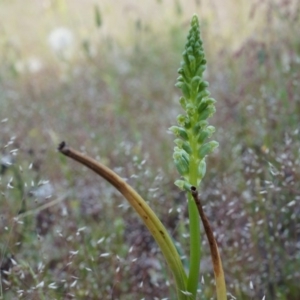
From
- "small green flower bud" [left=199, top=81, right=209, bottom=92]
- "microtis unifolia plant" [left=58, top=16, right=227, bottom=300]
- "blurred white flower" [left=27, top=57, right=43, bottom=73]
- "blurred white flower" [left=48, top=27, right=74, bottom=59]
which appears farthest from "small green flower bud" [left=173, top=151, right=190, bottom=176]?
"blurred white flower" [left=27, top=57, right=43, bottom=73]

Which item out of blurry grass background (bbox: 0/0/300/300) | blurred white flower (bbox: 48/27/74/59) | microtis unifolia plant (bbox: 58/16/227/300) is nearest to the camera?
microtis unifolia plant (bbox: 58/16/227/300)

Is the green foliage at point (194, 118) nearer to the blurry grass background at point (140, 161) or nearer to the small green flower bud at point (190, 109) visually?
the small green flower bud at point (190, 109)

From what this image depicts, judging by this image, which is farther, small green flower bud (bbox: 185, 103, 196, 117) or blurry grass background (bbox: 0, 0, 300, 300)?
blurry grass background (bbox: 0, 0, 300, 300)

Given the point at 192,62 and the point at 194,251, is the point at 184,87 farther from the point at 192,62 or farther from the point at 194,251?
the point at 194,251

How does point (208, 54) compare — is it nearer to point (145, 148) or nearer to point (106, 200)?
point (145, 148)

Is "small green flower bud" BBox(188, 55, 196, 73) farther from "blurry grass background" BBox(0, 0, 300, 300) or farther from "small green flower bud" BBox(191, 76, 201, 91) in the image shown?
"blurry grass background" BBox(0, 0, 300, 300)

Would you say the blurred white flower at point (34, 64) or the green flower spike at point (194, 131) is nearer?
the green flower spike at point (194, 131)

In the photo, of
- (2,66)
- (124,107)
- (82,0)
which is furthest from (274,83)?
(82,0)

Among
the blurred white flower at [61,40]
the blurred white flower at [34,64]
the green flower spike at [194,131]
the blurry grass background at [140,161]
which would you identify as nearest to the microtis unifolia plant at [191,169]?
the green flower spike at [194,131]
